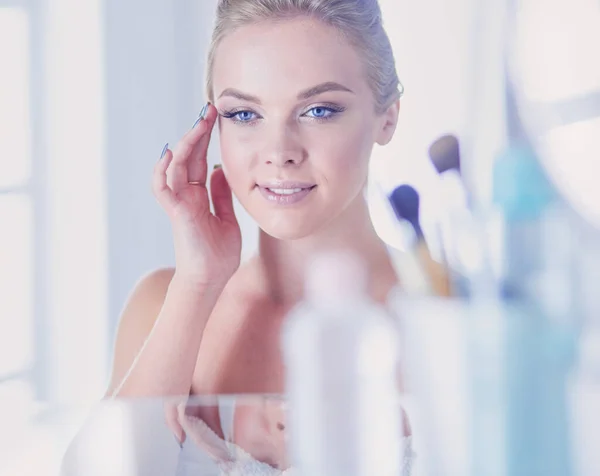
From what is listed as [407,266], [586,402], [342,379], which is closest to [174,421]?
[342,379]

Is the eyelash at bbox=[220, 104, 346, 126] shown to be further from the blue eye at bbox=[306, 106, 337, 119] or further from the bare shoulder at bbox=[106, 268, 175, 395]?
the bare shoulder at bbox=[106, 268, 175, 395]

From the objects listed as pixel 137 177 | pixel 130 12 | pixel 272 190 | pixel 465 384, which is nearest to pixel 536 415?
pixel 465 384

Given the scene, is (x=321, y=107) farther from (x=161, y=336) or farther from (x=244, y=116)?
(x=161, y=336)

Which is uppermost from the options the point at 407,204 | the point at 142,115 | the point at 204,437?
the point at 142,115

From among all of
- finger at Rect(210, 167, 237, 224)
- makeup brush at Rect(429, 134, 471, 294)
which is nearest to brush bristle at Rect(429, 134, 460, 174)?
makeup brush at Rect(429, 134, 471, 294)

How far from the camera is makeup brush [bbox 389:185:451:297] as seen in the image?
664mm

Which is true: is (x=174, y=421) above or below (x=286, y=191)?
below

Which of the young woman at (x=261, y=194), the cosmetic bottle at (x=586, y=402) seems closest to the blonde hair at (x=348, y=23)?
the young woman at (x=261, y=194)

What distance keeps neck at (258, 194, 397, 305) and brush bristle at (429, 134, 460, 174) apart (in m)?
0.08

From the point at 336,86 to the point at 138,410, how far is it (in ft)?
1.22

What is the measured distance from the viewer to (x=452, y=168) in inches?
26.2

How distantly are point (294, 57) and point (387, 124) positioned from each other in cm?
11

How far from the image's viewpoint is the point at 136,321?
689 mm

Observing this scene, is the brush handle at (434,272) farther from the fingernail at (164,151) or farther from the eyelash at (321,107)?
the fingernail at (164,151)
